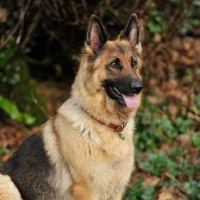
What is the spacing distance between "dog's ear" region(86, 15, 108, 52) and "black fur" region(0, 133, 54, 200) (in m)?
1.16

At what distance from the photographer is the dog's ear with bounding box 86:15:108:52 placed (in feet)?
15.0

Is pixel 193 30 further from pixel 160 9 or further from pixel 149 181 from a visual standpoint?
pixel 149 181

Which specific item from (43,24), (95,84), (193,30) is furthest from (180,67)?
(95,84)

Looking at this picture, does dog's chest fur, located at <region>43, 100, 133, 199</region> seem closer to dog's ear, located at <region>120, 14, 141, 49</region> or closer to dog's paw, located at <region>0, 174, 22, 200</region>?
dog's paw, located at <region>0, 174, 22, 200</region>

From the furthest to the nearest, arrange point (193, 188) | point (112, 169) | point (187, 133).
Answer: point (187, 133), point (193, 188), point (112, 169)

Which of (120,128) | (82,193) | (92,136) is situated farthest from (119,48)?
(82,193)

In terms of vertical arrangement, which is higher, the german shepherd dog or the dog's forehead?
the dog's forehead

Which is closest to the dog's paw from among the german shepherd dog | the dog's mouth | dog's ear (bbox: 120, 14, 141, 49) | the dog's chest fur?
the german shepherd dog

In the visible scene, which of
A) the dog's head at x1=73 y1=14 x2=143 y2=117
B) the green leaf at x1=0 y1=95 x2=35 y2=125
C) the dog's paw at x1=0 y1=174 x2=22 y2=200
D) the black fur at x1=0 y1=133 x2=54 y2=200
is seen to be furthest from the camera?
the green leaf at x1=0 y1=95 x2=35 y2=125

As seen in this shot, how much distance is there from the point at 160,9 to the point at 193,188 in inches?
147

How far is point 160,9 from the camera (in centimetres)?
812

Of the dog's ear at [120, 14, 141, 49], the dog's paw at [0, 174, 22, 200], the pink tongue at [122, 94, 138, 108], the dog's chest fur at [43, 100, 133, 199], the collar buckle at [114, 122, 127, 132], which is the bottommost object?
the dog's paw at [0, 174, 22, 200]

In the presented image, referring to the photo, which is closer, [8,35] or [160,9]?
[8,35]

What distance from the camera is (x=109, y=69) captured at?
4.55 meters
